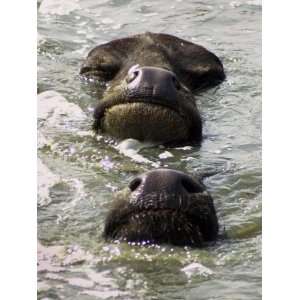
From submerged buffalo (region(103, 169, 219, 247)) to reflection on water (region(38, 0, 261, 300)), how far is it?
0.06m

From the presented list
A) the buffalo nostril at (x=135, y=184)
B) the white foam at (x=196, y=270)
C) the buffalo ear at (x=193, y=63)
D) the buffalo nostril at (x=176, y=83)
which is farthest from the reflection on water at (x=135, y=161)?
the buffalo nostril at (x=176, y=83)

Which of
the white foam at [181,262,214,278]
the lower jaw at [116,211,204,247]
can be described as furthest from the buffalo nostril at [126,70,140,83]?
the white foam at [181,262,214,278]

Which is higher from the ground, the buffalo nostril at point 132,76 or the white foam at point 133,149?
the buffalo nostril at point 132,76

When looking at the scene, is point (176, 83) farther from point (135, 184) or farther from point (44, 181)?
point (135, 184)

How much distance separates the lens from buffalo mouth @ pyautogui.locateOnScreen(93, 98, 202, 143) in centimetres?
761

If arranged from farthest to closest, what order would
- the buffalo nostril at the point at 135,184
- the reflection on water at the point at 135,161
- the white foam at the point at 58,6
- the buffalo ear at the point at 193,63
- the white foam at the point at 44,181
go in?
the white foam at the point at 58,6, the buffalo ear at the point at 193,63, the white foam at the point at 44,181, the buffalo nostril at the point at 135,184, the reflection on water at the point at 135,161

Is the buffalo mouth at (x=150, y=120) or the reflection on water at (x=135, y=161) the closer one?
the reflection on water at (x=135, y=161)

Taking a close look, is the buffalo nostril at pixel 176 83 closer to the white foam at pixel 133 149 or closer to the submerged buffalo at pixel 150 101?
the submerged buffalo at pixel 150 101

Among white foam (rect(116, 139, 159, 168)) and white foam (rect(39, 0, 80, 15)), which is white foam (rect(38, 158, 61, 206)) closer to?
white foam (rect(116, 139, 159, 168))

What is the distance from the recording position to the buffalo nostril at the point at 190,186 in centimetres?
602

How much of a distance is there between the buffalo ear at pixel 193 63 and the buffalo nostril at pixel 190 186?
2.72m
